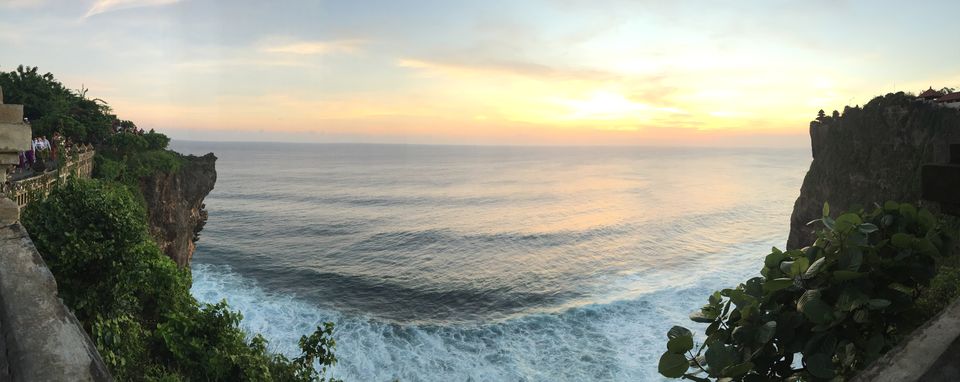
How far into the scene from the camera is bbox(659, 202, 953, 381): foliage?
117 inches

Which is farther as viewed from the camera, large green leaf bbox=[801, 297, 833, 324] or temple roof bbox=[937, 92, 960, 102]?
temple roof bbox=[937, 92, 960, 102]

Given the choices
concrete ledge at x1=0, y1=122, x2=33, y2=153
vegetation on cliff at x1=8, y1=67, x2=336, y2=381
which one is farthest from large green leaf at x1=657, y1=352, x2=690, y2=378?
vegetation on cliff at x1=8, y1=67, x2=336, y2=381

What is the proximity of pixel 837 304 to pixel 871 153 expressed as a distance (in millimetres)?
31949

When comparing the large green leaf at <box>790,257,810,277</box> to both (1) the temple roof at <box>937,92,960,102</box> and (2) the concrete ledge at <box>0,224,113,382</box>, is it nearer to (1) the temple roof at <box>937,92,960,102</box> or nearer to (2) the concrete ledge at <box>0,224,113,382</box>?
(2) the concrete ledge at <box>0,224,113,382</box>

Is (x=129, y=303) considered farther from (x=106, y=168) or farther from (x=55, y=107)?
(x=55, y=107)

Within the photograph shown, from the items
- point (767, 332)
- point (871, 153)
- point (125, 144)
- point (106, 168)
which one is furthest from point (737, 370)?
point (871, 153)

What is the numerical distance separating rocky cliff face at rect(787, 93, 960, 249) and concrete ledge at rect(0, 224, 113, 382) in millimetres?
27568

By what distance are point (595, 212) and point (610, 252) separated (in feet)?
83.7

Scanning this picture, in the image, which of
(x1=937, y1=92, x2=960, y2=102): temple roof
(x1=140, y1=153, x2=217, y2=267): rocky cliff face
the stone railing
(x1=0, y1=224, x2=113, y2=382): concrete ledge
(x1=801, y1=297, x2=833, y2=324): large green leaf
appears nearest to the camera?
(x1=801, y1=297, x2=833, y2=324): large green leaf

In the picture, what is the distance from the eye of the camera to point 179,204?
3108 centimetres

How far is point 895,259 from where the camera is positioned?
3.08 m

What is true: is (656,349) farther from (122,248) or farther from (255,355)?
(122,248)

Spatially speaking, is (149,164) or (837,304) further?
(149,164)

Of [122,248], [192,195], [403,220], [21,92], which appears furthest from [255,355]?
[403,220]
